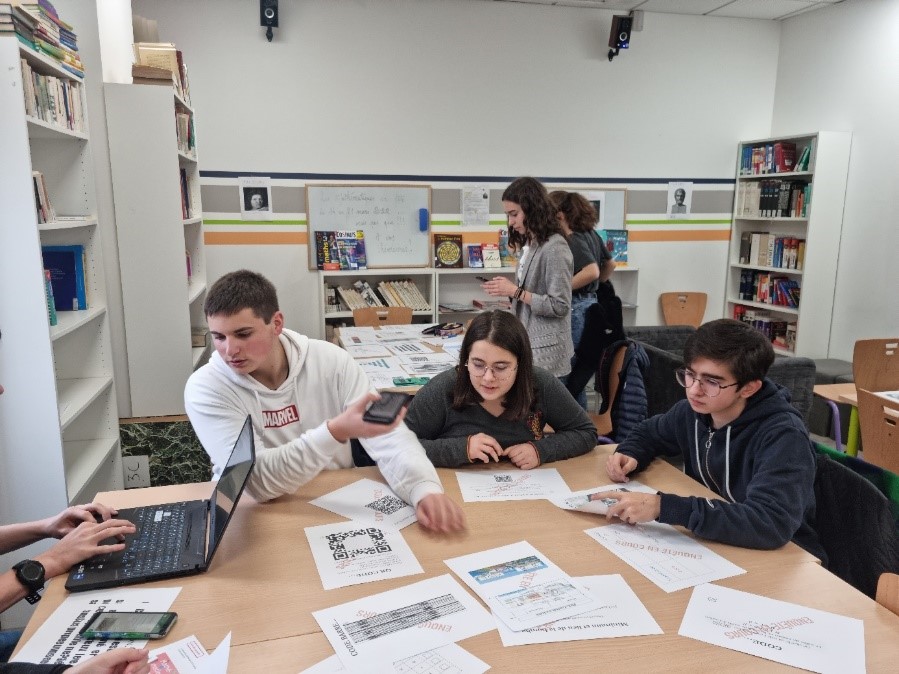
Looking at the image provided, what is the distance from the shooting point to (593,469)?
1.92 m

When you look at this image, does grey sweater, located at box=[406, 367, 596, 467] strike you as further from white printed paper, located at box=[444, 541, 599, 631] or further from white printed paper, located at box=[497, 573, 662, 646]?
white printed paper, located at box=[497, 573, 662, 646]

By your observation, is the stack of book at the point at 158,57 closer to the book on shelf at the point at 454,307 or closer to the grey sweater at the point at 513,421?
the book on shelf at the point at 454,307

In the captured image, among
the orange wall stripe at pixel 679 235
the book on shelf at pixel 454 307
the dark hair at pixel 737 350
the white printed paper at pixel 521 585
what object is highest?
the orange wall stripe at pixel 679 235

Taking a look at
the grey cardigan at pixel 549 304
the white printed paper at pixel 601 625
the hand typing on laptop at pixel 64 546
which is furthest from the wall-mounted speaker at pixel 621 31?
the hand typing on laptop at pixel 64 546

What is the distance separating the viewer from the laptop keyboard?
1328 mm

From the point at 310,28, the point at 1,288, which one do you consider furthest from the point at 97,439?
the point at 310,28

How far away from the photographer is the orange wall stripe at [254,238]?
204 inches

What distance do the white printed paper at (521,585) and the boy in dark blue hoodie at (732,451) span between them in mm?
274

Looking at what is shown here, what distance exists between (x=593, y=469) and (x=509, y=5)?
15.2 feet

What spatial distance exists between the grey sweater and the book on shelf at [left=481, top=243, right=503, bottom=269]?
11.5 ft

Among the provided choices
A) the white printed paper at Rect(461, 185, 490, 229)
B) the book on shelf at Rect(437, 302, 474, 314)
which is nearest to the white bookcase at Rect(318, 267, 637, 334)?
the book on shelf at Rect(437, 302, 474, 314)

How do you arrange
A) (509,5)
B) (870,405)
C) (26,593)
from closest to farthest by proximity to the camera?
(26,593) < (870,405) < (509,5)

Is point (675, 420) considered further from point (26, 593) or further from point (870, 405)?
point (26, 593)

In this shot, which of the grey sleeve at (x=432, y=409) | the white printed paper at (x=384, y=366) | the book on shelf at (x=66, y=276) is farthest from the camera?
the white printed paper at (x=384, y=366)
